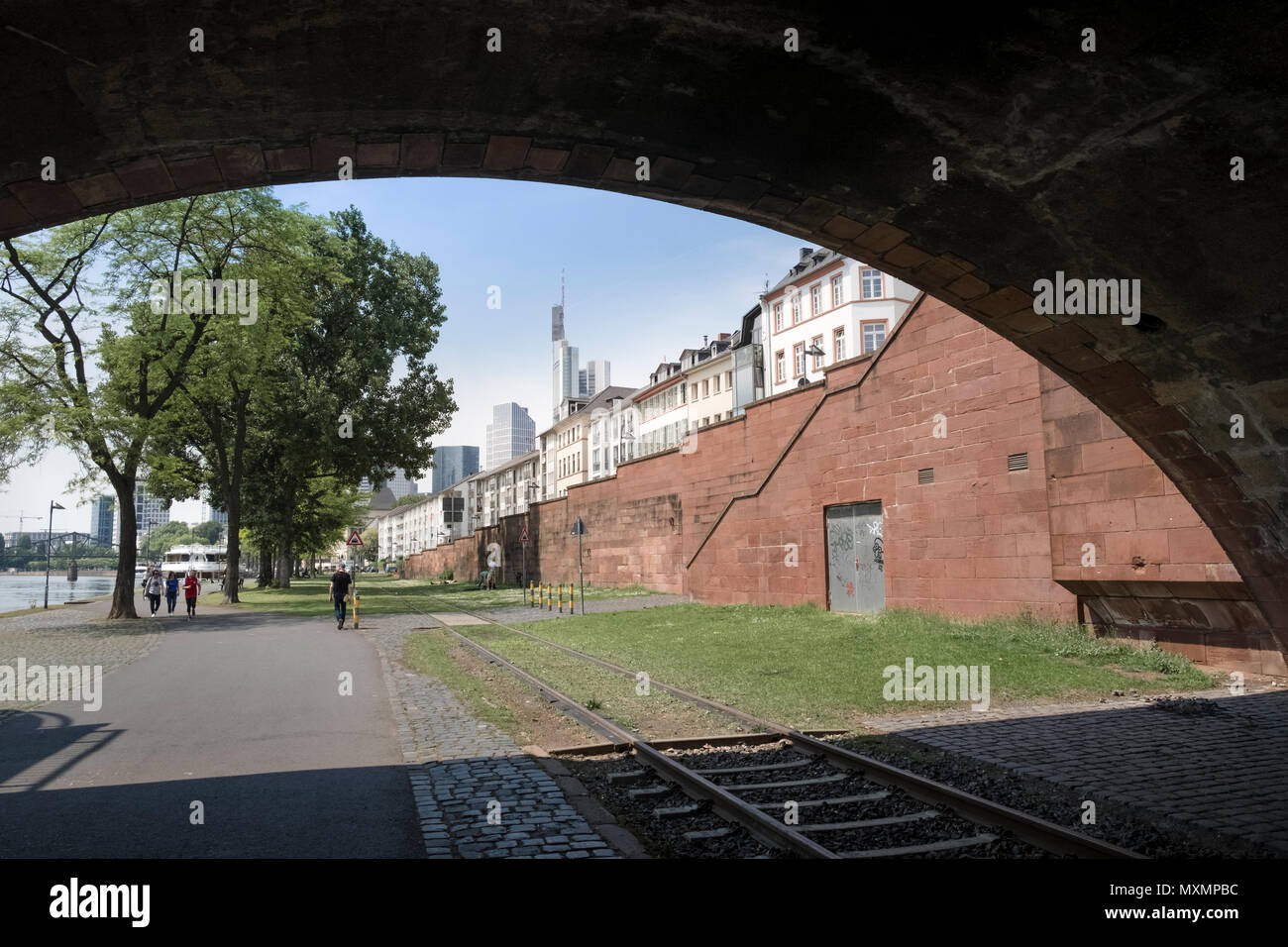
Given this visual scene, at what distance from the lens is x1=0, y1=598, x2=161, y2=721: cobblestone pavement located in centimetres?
1642

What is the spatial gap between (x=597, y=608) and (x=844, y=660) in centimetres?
1420

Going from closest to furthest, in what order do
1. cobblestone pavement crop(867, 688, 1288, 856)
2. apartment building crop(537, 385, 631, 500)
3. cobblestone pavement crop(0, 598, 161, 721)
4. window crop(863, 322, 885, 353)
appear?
1. cobblestone pavement crop(867, 688, 1288, 856)
2. cobblestone pavement crop(0, 598, 161, 721)
3. window crop(863, 322, 885, 353)
4. apartment building crop(537, 385, 631, 500)

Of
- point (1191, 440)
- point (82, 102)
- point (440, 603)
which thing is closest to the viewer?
point (82, 102)

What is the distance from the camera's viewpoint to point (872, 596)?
1788 cm

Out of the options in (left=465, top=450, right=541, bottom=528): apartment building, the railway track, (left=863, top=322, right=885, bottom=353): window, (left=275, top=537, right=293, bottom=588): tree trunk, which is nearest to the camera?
the railway track

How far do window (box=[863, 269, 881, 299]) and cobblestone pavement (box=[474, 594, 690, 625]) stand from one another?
27622 mm

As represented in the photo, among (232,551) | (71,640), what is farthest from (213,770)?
(232,551)

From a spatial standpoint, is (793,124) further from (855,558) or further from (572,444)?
(572,444)

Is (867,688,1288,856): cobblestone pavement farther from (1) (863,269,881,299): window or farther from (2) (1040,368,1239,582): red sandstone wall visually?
(1) (863,269,881,299): window

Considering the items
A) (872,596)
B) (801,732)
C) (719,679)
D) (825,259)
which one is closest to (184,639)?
(719,679)

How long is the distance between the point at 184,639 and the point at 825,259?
43.1 metres

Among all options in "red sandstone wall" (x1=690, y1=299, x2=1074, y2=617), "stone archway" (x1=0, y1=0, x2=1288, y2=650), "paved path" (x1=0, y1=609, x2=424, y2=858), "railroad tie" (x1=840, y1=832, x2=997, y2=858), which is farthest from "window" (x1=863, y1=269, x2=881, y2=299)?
"railroad tie" (x1=840, y1=832, x2=997, y2=858)

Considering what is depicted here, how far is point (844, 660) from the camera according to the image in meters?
13.4
